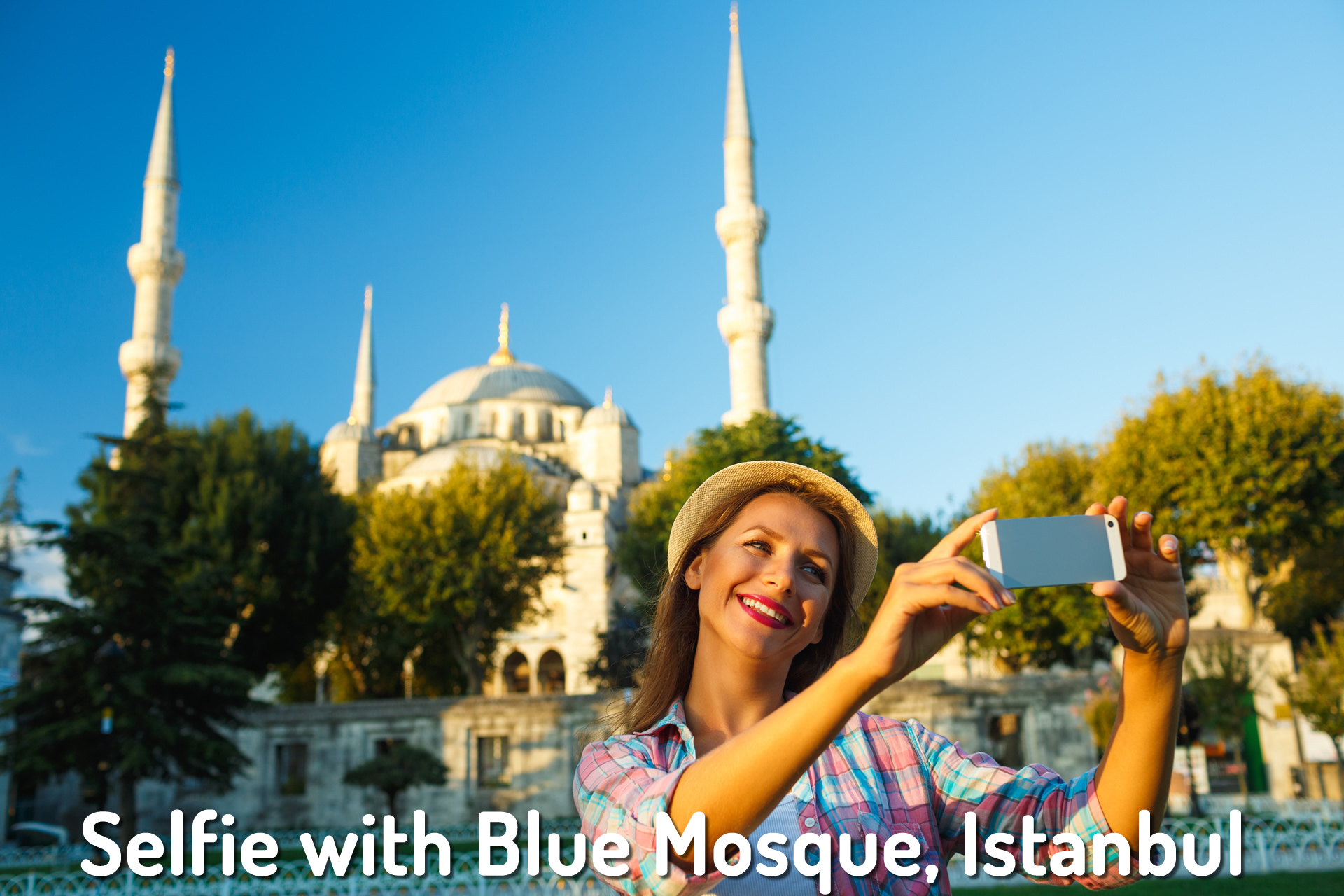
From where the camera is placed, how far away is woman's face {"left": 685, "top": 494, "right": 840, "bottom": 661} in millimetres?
1886

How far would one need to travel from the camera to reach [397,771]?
19.5 metres

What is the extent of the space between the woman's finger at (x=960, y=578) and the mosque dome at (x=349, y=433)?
54.0 metres

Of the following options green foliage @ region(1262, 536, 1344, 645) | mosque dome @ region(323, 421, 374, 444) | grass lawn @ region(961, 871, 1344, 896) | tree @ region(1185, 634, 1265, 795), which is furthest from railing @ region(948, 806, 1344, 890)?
mosque dome @ region(323, 421, 374, 444)

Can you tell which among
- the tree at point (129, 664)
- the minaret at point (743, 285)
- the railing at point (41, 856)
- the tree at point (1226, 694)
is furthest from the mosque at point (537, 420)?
the tree at point (1226, 694)

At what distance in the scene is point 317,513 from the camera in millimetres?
30969

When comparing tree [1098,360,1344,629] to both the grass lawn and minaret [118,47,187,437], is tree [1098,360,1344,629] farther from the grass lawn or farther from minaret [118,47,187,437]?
minaret [118,47,187,437]

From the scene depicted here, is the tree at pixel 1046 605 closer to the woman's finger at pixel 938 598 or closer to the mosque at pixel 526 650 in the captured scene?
the mosque at pixel 526 650

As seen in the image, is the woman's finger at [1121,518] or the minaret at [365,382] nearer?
the woman's finger at [1121,518]

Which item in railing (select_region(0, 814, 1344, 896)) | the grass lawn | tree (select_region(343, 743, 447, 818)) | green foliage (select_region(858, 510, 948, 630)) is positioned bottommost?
the grass lawn

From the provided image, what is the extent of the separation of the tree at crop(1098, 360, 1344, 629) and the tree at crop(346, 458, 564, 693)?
1653 cm

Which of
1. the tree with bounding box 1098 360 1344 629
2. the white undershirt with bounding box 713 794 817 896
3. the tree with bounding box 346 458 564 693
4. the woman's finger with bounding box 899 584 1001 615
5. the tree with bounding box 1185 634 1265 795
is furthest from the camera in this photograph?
the tree with bounding box 346 458 564 693

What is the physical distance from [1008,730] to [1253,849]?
38.3ft

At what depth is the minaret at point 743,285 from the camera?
109ft

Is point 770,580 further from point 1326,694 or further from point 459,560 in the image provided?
point 459,560
